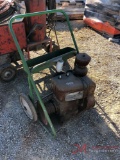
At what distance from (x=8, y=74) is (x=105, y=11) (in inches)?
140

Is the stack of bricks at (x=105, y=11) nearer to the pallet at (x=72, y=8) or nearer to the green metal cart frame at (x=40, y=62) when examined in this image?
the pallet at (x=72, y=8)

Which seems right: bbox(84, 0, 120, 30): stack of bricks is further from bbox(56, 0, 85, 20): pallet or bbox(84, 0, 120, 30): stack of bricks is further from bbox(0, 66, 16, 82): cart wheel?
bbox(0, 66, 16, 82): cart wheel

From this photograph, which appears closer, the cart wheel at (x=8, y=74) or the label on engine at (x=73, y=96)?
the label on engine at (x=73, y=96)

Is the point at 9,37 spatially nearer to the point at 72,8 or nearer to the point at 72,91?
the point at 72,91

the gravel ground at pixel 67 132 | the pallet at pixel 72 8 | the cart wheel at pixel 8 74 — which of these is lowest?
the gravel ground at pixel 67 132

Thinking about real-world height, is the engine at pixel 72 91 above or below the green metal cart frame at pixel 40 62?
below

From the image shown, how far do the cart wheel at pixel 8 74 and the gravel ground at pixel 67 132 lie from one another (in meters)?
0.13

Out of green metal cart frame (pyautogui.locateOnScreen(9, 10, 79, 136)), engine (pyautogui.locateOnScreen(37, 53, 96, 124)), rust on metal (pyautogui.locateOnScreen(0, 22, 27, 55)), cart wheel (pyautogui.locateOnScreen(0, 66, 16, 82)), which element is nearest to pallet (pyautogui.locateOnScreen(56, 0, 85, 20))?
rust on metal (pyautogui.locateOnScreen(0, 22, 27, 55))

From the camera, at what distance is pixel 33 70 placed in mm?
2836

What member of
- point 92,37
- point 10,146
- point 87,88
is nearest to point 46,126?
point 10,146

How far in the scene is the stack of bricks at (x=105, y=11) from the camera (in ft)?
18.3

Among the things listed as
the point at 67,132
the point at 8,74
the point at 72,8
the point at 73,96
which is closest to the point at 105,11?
the point at 72,8

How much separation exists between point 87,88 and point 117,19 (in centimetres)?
336

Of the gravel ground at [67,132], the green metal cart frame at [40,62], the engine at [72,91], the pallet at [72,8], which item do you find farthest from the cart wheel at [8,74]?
the pallet at [72,8]
